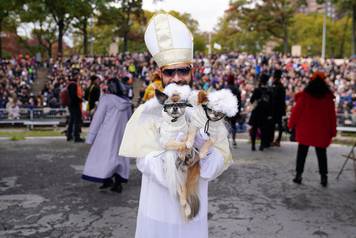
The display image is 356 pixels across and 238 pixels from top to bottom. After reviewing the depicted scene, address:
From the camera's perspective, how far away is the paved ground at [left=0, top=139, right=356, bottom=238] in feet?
17.1

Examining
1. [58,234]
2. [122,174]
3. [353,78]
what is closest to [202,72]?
[353,78]

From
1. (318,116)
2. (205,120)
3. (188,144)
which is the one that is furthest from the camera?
(318,116)

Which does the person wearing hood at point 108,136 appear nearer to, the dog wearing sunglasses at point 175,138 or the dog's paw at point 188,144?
the dog wearing sunglasses at point 175,138

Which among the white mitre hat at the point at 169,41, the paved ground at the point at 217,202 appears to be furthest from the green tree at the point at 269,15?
the white mitre hat at the point at 169,41

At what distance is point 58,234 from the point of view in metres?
4.98

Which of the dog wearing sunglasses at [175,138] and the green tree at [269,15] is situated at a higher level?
the green tree at [269,15]

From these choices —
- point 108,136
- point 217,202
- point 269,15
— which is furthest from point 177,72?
point 269,15

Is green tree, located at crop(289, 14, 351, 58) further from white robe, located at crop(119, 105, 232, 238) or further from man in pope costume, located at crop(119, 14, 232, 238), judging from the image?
white robe, located at crop(119, 105, 232, 238)

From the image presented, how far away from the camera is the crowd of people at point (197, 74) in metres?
18.8

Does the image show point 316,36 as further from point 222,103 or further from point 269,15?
point 222,103

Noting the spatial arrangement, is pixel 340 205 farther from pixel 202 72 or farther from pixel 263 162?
pixel 202 72

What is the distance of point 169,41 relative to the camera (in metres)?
3.19

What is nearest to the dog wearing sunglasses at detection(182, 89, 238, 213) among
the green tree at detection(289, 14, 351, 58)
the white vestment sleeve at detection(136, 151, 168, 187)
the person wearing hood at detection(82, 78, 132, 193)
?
the white vestment sleeve at detection(136, 151, 168, 187)

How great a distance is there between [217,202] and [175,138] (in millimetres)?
3688
